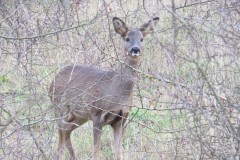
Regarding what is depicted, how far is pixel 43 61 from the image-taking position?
9836 millimetres

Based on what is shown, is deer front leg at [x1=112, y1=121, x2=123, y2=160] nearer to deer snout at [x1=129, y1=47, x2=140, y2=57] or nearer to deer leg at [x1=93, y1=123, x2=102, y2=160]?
deer leg at [x1=93, y1=123, x2=102, y2=160]

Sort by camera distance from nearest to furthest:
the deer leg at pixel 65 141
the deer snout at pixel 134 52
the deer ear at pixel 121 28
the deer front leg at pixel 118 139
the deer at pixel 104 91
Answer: the deer front leg at pixel 118 139 → the deer at pixel 104 91 → the deer leg at pixel 65 141 → the deer snout at pixel 134 52 → the deer ear at pixel 121 28

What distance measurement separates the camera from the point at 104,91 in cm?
856

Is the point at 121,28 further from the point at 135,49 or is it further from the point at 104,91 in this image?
the point at 104,91

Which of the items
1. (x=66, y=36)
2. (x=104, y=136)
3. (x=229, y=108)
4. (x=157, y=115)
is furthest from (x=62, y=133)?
(x=229, y=108)

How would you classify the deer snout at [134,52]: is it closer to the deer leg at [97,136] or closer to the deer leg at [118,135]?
the deer leg at [118,135]

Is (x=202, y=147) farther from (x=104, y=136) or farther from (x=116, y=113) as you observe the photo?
(x=104, y=136)

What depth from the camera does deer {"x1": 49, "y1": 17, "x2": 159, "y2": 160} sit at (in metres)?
8.20

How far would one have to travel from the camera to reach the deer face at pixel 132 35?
8516 millimetres

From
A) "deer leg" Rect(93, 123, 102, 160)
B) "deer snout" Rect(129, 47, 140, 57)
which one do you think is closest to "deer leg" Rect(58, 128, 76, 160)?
"deer leg" Rect(93, 123, 102, 160)

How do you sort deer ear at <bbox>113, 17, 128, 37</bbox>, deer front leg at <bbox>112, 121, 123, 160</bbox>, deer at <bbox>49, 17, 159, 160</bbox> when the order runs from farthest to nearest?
deer ear at <bbox>113, 17, 128, 37</bbox> < deer at <bbox>49, 17, 159, 160</bbox> < deer front leg at <bbox>112, 121, 123, 160</bbox>

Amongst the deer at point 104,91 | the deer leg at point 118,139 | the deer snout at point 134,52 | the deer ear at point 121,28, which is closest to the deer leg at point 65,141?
the deer at point 104,91

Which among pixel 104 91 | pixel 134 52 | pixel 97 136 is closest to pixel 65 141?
pixel 97 136

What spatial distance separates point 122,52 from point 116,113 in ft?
3.53
